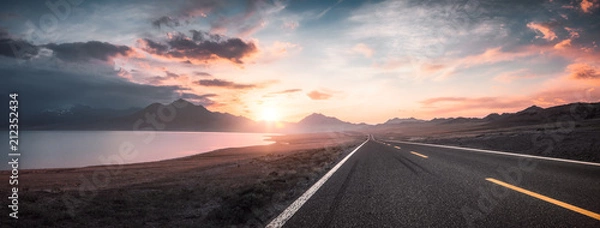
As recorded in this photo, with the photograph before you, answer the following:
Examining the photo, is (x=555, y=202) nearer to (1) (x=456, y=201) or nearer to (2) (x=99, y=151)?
(1) (x=456, y=201)

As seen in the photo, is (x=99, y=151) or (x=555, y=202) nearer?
(x=555, y=202)

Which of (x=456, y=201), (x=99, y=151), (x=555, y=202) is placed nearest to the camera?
(x=555, y=202)

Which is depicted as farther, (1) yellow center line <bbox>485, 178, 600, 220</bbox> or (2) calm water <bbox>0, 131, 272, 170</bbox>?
(2) calm water <bbox>0, 131, 272, 170</bbox>

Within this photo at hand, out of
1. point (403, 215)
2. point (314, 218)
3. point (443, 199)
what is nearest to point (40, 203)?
point (314, 218)

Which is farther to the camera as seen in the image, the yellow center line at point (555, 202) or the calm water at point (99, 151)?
the calm water at point (99, 151)

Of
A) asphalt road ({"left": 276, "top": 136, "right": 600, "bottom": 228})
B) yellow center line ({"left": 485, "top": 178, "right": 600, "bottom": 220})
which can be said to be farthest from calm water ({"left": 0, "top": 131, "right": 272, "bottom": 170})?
yellow center line ({"left": 485, "top": 178, "right": 600, "bottom": 220})

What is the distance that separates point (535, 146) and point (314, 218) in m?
17.1

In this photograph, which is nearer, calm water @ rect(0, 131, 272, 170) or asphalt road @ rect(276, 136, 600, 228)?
asphalt road @ rect(276, 136, 600, 228)

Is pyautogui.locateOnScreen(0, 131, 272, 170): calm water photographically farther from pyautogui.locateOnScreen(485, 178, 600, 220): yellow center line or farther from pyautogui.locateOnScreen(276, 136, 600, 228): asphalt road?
pyautogui.locateOnScreen(485, 178, 600, 220): yellow center line

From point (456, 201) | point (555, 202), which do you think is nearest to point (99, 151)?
point (456, 201)

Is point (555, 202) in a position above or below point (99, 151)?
above

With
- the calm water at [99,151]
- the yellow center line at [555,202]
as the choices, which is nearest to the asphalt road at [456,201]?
the yellow center line at [555,202]

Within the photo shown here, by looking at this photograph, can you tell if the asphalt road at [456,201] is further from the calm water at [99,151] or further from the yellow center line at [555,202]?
the calm water at [99,151]

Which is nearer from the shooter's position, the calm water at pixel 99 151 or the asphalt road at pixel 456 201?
the asphalt road at pixel 456 201
